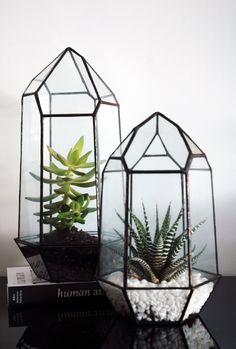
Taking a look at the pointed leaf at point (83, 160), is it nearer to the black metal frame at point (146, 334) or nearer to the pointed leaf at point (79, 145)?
the pointed leaf at point (79, 145)

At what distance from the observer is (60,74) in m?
0.96

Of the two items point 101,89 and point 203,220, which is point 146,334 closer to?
point 203,220

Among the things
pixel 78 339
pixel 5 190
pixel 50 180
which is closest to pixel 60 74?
pixel 50 180

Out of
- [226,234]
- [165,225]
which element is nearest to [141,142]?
[165,225]

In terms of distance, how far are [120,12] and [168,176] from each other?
1.51ft

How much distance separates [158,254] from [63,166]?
249 mm

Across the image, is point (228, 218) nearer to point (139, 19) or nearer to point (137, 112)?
point (137, 112)

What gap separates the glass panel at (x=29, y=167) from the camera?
931 millimetres

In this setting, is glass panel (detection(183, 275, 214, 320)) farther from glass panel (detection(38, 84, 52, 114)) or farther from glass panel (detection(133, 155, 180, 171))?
glass panel (detection(38, 84, 52, 114))

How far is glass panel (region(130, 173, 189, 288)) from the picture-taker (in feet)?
2.66

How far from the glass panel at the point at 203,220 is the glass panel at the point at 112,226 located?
11cm

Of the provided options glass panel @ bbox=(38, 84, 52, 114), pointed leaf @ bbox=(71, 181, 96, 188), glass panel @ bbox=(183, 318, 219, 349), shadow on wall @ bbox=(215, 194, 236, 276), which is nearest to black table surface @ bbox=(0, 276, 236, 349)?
glass panel @ bbox=(183, 318, 219, 349)

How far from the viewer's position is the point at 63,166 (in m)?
0.94

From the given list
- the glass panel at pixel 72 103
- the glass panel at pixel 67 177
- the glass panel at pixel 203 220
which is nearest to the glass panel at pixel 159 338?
the glass panel at pixel 203 220
